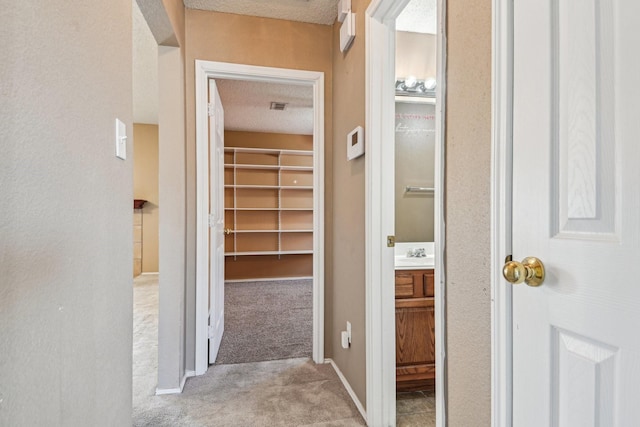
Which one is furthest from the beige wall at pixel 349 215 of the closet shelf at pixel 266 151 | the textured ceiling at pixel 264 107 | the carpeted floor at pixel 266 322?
the closet shelf at pixel 266 151

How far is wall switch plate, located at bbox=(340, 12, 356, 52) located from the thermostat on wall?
58 centimetres

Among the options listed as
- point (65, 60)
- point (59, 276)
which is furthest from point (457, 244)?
point (65, 60)

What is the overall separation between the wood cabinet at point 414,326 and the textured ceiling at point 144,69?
7.44ft

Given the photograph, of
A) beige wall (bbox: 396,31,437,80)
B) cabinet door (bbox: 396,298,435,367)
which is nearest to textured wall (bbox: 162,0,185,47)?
beige wall (bbox: 396,31,437,80)

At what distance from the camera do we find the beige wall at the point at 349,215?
5.84 ft

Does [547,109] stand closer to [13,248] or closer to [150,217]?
[13,248]

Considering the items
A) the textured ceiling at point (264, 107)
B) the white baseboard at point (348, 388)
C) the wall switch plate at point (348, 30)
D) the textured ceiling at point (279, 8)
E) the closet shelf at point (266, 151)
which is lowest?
the white baseboard at point (348, 388)

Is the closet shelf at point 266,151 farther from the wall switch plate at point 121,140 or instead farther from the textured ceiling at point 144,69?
the wall switch plate at point 121,140

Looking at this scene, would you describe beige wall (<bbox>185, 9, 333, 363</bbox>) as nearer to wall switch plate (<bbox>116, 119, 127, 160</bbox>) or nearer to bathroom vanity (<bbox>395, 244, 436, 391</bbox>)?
bathroom vanity (<bbox>395, 244, 436, 391</bbox>)

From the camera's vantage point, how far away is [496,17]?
760 mm

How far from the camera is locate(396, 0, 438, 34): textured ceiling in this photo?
1916 millimetres

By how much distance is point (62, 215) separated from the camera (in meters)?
0.76

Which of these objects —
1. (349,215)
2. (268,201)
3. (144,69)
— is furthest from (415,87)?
(268,201)

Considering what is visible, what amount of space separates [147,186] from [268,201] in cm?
219
